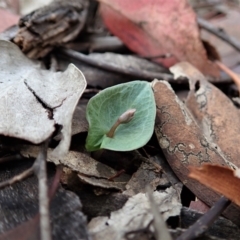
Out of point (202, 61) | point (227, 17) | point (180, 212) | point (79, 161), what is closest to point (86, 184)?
point (79, 161)

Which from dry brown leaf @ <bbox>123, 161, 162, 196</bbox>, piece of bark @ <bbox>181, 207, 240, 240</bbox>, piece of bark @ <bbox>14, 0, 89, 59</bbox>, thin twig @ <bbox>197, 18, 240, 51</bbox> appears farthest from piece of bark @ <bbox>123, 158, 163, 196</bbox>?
thin twig @ <bbox>197, 18, 240, 51</bbox>

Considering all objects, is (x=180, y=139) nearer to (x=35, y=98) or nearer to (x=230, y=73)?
(x=35, y=98)

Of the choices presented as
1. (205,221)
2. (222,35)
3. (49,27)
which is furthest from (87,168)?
(222,35)

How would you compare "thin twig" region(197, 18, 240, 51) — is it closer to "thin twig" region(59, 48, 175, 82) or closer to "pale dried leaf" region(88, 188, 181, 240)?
"thin twig" region(59, 48, 175, 82)

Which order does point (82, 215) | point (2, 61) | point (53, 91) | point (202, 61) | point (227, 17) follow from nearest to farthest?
point (82, 215) < point (53, 91) < point (2, 61) < point (202, 61) < point (227, 17)

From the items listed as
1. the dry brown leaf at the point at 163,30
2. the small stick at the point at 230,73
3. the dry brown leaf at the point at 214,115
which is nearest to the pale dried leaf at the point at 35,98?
the dry brown leaf at the point at 214,115

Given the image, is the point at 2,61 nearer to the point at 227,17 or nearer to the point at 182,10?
the point at 182,10

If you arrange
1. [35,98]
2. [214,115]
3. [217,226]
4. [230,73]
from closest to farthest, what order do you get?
[217,226] → [35,98] → [214,115] → [230,73]
